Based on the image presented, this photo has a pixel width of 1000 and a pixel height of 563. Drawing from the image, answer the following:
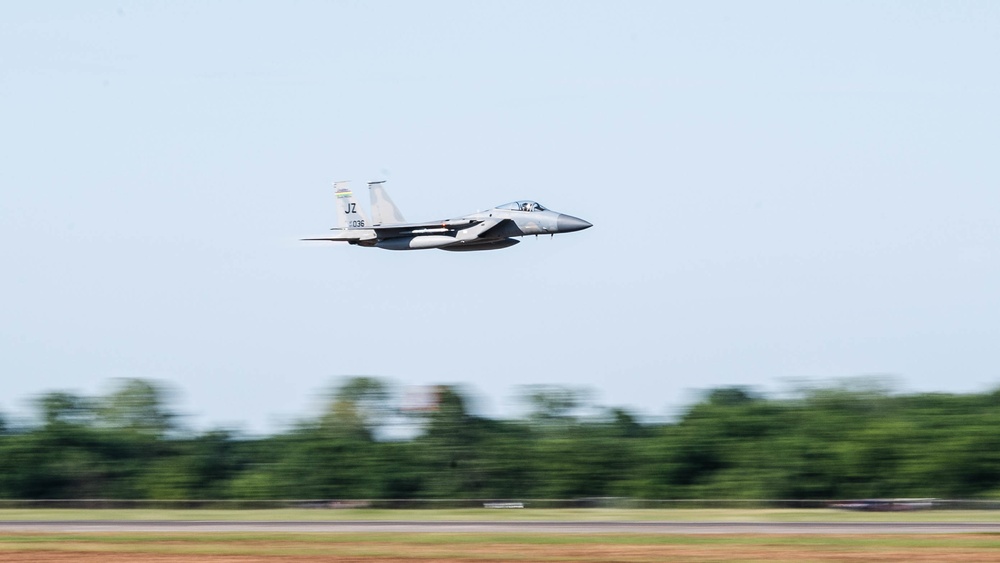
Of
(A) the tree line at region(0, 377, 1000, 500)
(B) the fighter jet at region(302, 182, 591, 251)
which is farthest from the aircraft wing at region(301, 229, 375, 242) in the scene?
(A) the tree line at region(0, 377, 1000, 500)

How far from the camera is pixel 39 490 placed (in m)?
84.1

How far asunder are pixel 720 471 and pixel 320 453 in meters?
24.3

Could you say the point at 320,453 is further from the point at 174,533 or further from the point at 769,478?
the point at 174,533

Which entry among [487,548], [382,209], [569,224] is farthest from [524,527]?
[382,209]

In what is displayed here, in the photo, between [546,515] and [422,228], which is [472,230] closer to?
[422,228]

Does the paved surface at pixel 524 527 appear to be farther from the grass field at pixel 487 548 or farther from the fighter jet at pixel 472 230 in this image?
the fighter jet at pixel 472 230

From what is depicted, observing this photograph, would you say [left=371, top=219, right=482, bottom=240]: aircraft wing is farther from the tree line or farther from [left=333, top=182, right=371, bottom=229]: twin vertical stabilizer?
the tree line

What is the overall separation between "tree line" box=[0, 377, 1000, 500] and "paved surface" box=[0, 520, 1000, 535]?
31.1m

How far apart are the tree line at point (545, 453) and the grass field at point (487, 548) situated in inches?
1448

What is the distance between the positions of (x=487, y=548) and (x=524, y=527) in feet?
20.9

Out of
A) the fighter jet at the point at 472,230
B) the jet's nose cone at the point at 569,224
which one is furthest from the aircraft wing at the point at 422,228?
the jet's nose cone at the point at 569,224

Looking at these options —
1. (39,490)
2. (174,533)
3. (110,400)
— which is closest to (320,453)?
(39,490)

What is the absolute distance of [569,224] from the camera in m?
42.9

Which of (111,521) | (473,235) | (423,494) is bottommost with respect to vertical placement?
(423,494)
